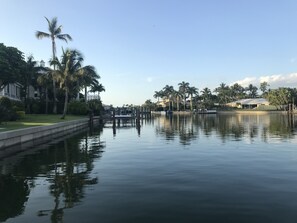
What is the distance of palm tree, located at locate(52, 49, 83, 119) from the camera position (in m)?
56.9

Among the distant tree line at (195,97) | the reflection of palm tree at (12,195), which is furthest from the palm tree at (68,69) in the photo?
the distant tree line at (195,97)

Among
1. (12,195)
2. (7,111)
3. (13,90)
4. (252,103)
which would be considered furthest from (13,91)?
(252,103)

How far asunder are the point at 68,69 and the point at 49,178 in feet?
145

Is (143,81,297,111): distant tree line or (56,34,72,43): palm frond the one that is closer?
(56,34,72,43): palm frond

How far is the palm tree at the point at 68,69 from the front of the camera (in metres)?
56.9

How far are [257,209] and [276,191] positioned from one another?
96.4 inches

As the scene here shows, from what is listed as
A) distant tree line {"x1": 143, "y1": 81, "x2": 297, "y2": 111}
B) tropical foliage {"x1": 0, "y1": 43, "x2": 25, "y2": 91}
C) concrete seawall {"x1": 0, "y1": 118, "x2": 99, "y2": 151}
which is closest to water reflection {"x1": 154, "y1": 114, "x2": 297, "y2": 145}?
concrete seawall {"x1": 0, "y1": 118, "x2": 99, "y2": 151}

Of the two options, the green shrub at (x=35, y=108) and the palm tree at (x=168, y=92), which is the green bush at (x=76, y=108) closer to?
the green shrub at (x=35, y=108)

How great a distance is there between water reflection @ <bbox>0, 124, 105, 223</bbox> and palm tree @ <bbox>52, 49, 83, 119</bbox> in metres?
34.3

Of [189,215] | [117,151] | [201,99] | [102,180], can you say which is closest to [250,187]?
[189,215]

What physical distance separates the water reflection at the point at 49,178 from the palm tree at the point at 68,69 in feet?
112

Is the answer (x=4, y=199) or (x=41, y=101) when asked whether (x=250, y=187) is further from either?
(x=41, y=101)

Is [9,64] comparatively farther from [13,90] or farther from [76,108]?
[76,108]

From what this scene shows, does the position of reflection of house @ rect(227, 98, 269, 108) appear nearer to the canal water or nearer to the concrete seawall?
the concrete seawall
